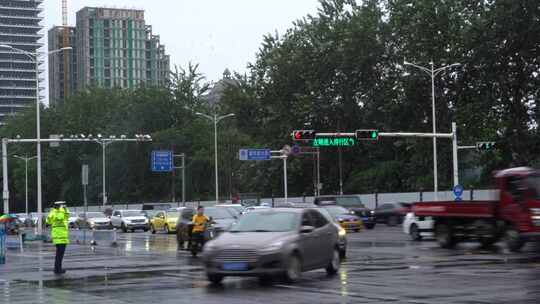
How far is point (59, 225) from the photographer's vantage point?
23.1 meters

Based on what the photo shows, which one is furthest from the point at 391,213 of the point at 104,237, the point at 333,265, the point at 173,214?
the point at 333,265

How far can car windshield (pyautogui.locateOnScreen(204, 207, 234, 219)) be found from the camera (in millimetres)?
33688

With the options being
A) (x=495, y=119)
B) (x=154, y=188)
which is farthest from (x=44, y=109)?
(x=495, y=119)

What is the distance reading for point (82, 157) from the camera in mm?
121062

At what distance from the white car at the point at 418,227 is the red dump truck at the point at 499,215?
2.33 meters

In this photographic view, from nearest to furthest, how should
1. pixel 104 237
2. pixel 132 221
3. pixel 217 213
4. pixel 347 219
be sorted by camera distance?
pixel 217 213, pixel 104 237, pixel 347 219, pixel 132 221

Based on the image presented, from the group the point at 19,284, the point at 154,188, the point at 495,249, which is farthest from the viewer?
the point at 154,188

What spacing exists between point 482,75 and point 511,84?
209cm

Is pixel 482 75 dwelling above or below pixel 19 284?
above

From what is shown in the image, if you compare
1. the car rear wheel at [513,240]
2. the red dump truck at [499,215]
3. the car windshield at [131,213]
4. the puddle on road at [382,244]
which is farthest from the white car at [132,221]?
the car rear wheel at [513,240]

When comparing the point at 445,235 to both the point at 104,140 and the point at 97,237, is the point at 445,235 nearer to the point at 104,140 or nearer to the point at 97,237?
the point at 97,237

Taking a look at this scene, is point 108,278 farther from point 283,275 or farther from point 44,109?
point 44,109

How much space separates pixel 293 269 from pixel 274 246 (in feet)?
2.51

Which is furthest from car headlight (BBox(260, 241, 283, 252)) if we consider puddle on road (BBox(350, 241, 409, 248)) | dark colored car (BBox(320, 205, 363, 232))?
dark colored car (BBox(320, 205, 363, 232))
